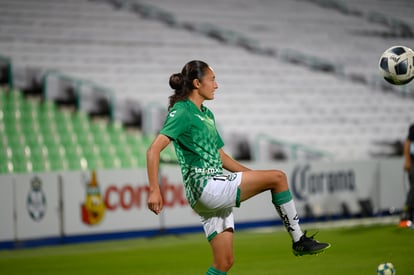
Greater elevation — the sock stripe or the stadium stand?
the stadium stand

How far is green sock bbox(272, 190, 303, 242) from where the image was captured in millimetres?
5893

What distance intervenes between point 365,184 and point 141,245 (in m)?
5.65

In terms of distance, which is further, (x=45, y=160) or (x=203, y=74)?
(x=45, y=160)

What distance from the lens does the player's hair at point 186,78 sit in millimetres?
6059

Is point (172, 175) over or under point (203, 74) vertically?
under

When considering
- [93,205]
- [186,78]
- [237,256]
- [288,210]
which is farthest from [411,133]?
[186,78]

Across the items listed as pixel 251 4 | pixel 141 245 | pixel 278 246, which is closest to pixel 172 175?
pixel 141 245

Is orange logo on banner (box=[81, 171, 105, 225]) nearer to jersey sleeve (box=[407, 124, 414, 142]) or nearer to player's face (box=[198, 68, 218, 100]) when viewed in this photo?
jersey sleeve (box=[407, 124, 414, 142])

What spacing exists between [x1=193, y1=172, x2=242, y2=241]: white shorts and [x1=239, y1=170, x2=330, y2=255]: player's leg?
0.21ft

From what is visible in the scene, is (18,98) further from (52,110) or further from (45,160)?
(45,160)

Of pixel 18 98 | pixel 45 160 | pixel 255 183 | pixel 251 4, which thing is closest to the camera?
pixel 255 183

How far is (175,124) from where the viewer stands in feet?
19.1

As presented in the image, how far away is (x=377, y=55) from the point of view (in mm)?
24703

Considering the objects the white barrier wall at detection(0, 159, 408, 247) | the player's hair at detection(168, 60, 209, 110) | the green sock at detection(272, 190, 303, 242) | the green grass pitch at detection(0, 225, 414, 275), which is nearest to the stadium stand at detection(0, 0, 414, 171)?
the white barrier wall at detection(0, 159, 408, 247)
